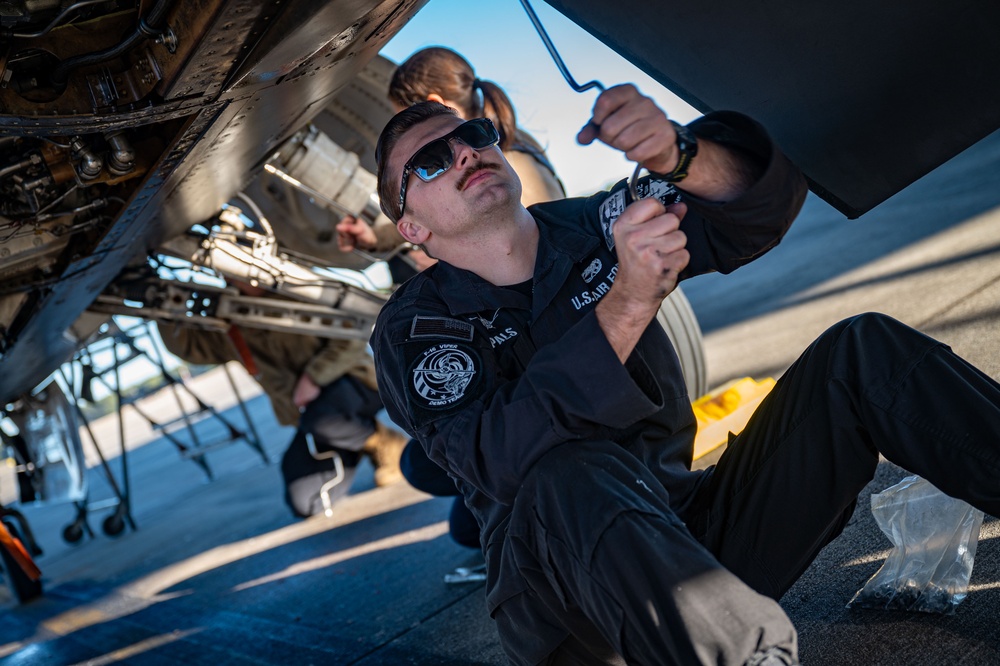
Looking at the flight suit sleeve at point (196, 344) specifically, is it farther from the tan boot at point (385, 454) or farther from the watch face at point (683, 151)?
the watch face at point (683, 151)

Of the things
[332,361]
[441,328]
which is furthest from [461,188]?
[332,361]

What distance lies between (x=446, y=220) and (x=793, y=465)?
945 millimetres

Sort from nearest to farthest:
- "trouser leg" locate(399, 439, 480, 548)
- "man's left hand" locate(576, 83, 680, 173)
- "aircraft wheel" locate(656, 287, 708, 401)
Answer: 1. "man's left hand" locate(576, 83, 680, 173)
2. "trouser leg" locate(399, 439, 480, 548)
3. "aircraft wheel" locate(656, 287, 708, 401)

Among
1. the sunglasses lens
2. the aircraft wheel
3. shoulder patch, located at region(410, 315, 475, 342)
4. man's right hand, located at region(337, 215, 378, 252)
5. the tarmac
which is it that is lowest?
the tarmac

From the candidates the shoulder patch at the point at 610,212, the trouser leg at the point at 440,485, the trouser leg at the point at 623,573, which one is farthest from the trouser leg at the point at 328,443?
the trouser leg at the point at 623,573

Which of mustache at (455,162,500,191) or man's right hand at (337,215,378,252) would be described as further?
man's right hand at (337,215,378,252)

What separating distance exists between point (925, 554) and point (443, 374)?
1.24 m

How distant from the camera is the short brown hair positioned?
223 centimetres

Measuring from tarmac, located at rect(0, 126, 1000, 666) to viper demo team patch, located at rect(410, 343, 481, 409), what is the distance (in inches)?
41.1

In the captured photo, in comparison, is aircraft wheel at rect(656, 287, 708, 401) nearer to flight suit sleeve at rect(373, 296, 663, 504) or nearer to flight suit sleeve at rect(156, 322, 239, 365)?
flight suit sleeve at rect(373, 296, 663, 504)

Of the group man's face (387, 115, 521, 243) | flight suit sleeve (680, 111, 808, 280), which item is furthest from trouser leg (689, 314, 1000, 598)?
man's face (387, 115, 521, 243)

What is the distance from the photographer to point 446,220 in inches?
83.1

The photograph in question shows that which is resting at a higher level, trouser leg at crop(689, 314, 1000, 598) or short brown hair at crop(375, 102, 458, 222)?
short brown hair at crop(375, 102, 458, 222)

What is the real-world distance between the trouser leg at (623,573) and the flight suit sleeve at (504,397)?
6 cm
